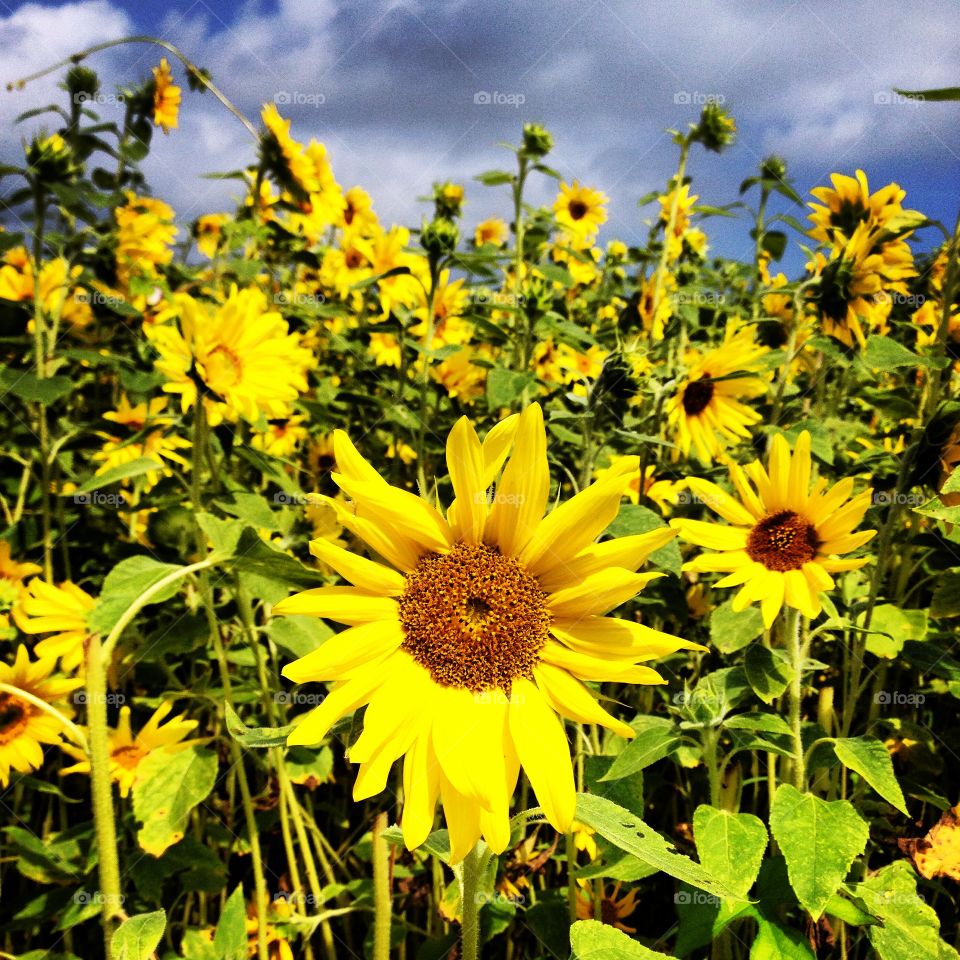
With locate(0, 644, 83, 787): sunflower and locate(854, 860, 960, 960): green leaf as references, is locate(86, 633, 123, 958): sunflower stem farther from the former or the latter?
locate(854, 860, 960, 960): green leaf

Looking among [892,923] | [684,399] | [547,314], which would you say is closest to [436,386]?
[547,314]

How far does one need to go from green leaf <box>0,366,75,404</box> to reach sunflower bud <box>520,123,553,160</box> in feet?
6.73

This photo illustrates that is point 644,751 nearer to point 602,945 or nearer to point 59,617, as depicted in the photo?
point 602,945

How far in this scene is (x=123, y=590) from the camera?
4.72 ft

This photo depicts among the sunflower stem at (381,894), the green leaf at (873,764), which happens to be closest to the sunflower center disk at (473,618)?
the sunflower stem at (381,894)

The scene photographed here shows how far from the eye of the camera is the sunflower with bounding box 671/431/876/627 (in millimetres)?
1582

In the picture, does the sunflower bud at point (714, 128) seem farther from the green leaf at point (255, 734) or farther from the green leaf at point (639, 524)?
the green leaf at point (255, 734)

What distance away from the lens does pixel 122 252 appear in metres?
3.21

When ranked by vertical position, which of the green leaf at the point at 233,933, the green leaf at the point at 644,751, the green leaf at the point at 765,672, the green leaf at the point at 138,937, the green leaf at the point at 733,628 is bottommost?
the green leaf at the point at 233,933

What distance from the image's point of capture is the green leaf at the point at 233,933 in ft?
4.48

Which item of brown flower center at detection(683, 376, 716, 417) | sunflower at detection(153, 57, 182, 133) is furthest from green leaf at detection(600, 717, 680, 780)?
sunflower at detection(153, 57, 182, 133)

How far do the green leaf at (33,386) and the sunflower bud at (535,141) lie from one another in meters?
2.05

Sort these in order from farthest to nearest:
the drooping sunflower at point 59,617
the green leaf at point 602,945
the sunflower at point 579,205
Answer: the sunflower at point 579,205 < the drooping sunflower at point 59,617 < the green leaf at point 602,945

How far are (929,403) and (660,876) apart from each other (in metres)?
1.38
